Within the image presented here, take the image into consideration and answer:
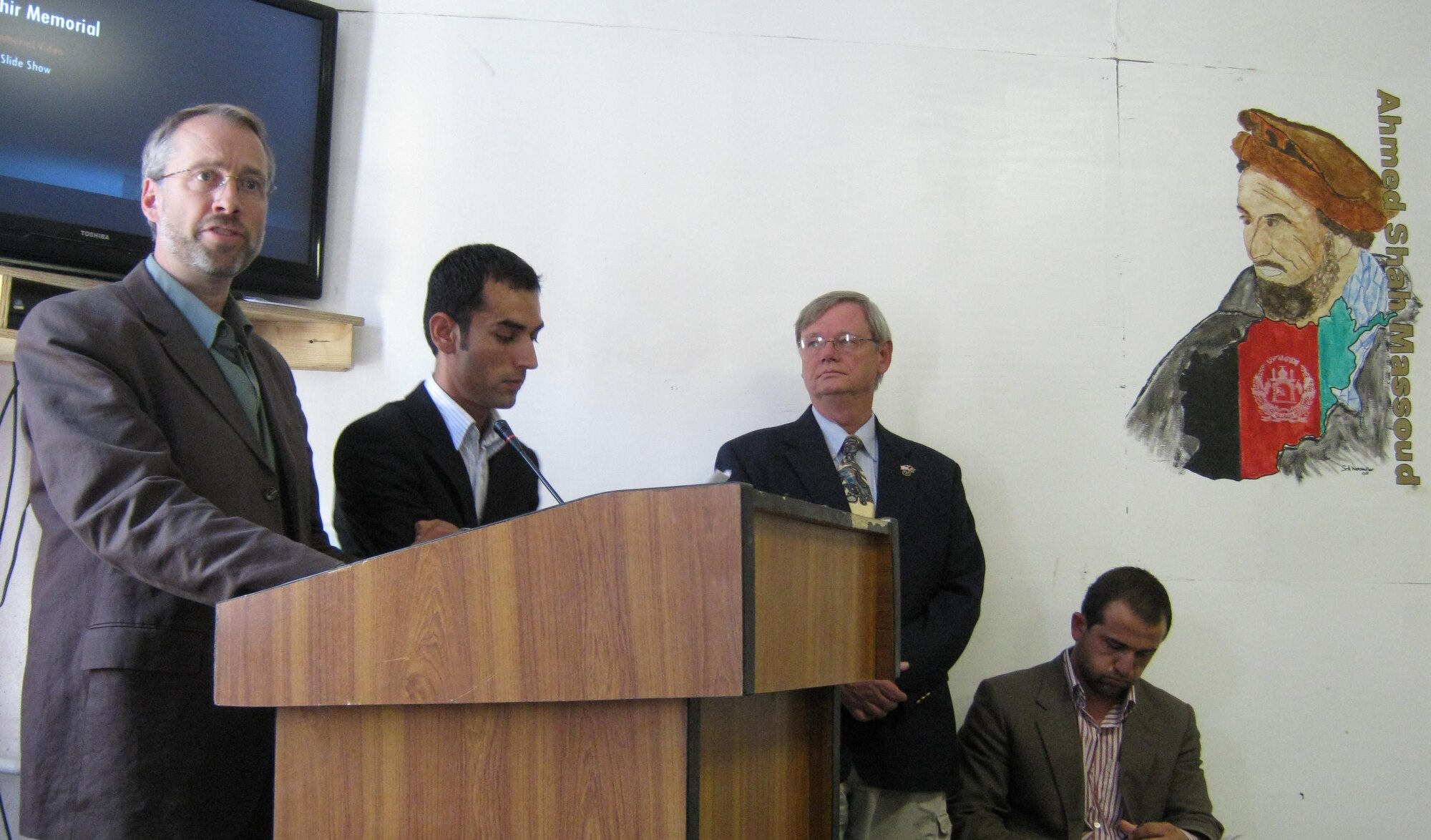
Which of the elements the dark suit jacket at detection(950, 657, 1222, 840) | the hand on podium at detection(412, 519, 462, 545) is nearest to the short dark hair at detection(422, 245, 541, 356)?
the hand on podium at detection(412, 519, 462, 545)

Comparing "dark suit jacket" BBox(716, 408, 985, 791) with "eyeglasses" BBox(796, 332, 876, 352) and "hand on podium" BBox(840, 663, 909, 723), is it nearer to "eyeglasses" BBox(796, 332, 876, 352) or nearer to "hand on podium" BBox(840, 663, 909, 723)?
"hand on podium" BBox(840, 663, 909, 723)

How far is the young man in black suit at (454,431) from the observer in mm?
1688

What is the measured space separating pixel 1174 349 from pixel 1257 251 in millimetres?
410

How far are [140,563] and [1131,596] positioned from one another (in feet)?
6.75

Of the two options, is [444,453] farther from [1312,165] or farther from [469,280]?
[1312,165]

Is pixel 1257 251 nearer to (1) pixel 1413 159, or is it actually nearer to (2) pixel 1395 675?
(1) pixel 1413 159

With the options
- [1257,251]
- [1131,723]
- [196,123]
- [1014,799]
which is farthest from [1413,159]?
[196,123]

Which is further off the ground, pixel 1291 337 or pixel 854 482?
pixel 1291 337

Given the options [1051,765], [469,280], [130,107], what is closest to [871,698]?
[1051,765]

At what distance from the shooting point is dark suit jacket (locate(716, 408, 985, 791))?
7.82 ft

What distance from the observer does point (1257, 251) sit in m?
3.21

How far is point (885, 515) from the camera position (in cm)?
255

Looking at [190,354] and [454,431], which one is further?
[454,431]

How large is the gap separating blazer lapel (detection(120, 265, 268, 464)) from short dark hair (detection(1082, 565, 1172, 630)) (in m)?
1.87
